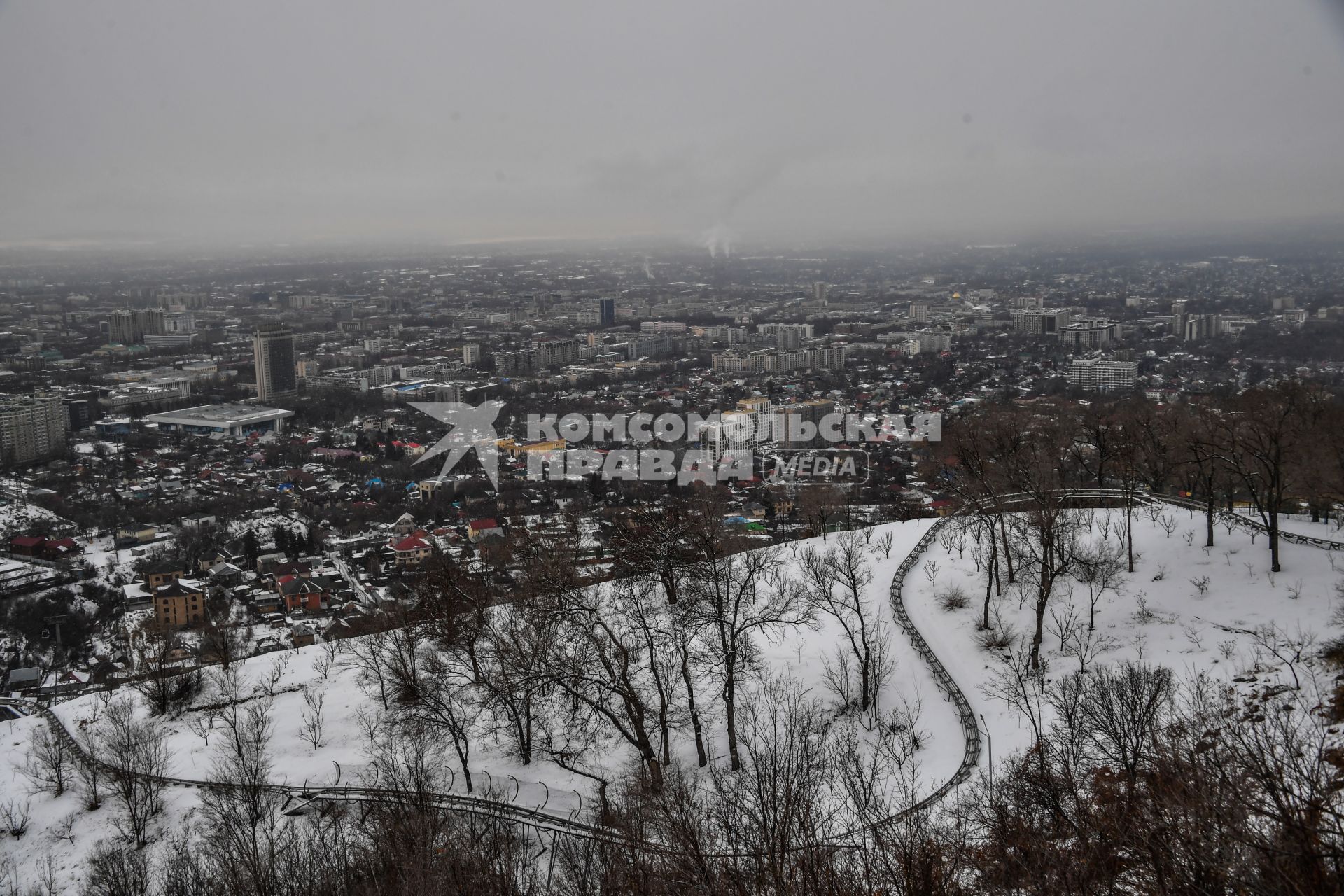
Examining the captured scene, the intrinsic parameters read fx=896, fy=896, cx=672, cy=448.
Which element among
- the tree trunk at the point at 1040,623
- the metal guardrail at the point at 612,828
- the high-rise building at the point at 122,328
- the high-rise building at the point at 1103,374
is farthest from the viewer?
the high-rise building at the point at 122,328

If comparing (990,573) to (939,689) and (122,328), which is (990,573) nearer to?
(939,689)

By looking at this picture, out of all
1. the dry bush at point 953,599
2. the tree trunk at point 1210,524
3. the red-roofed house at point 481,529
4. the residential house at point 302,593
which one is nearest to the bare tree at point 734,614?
the dry bush at point 953,599

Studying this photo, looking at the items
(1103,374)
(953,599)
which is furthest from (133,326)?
(953,599)

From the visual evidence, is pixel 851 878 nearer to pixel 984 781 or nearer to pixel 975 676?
pixel 984 781

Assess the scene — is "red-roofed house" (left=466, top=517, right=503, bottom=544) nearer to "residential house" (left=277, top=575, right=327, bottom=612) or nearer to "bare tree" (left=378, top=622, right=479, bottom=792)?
"residential house" (left=277, top=575, right=327, bottom=612)

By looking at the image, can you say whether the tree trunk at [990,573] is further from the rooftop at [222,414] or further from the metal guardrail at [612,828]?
the rooftop at [222,414]
